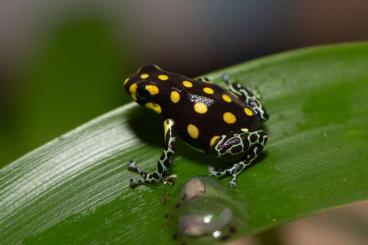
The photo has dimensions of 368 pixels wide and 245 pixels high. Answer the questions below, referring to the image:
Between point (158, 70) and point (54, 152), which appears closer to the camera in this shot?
point (54, 152)

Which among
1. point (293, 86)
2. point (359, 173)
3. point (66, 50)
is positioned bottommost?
point (359, 173)

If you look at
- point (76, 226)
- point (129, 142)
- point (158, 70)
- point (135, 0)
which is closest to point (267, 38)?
point (135, 0)

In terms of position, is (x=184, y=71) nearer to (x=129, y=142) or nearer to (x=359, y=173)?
(x=129, y=142)

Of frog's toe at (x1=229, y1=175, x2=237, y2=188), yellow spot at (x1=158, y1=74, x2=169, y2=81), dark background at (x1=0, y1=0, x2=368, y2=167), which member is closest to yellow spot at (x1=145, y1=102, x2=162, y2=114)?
yellow spot at (x1=158, y1=74, x2=169, y2=81)

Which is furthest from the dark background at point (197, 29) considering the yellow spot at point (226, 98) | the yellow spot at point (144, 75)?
the yellow spot at point (226, 98)

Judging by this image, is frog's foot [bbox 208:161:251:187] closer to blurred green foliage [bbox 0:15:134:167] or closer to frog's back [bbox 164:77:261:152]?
frog's back [bbox 164:77:261:152]

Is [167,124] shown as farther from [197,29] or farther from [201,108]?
[197,29]

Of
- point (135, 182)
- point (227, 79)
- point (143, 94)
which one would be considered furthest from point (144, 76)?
point (135, 182)
